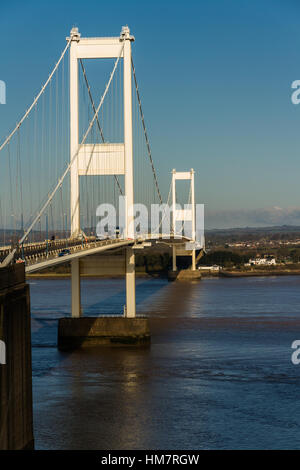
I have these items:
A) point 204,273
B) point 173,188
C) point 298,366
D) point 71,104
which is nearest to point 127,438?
point 298,366

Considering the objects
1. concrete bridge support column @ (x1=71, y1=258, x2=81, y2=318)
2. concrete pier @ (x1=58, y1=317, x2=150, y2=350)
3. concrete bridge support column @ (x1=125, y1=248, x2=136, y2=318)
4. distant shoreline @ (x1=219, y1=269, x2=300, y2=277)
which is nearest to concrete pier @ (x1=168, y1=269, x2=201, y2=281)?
distant shoreline @ (x1=219, y1=269, x2=300, y2=277)

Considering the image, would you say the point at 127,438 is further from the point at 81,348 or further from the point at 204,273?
the point at 204,273

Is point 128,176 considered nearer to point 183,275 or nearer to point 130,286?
point 130,286

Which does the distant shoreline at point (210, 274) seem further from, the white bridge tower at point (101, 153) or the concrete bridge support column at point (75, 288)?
the concrete bridge support column at point (75, 288)

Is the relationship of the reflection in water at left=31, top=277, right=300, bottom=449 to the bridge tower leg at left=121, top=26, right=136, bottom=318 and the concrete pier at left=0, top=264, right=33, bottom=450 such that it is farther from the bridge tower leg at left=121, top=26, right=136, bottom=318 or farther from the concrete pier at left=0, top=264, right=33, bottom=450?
the concrete pier at left=0, top=264, right=33, bottom=450

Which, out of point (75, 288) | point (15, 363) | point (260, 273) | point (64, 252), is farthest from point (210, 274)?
point (15, 363)
